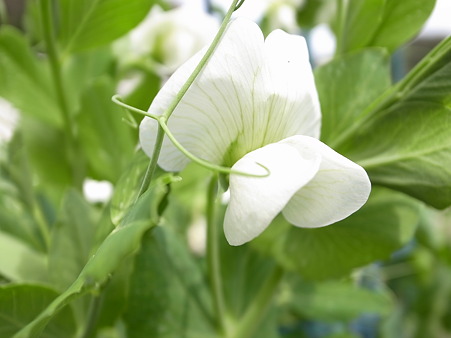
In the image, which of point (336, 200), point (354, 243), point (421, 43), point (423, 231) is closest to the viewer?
point (336, 200)

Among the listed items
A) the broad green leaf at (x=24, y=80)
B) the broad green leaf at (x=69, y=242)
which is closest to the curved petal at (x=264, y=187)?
the broad green leaf at (x=69, y=242)

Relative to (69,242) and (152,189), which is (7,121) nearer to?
(69,242)

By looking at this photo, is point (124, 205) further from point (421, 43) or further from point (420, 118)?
point (421, 43)

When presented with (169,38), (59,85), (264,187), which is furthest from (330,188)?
(169,38)

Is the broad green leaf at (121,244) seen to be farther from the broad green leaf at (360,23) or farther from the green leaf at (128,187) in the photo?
the broad green leaf at (360,23)

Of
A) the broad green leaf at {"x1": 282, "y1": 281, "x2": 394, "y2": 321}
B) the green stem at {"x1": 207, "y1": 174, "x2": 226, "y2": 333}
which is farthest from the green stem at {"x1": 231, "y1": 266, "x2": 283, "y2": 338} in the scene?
the broad green leaf at {"x1": 282, "y1": 281, "x2": 394, "y2": 321}

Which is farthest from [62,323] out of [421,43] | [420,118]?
[421,43]

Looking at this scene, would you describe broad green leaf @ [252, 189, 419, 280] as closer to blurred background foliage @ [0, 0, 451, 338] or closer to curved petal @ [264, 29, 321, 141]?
blurred background foliage @ [0, 0, 451, 338]
